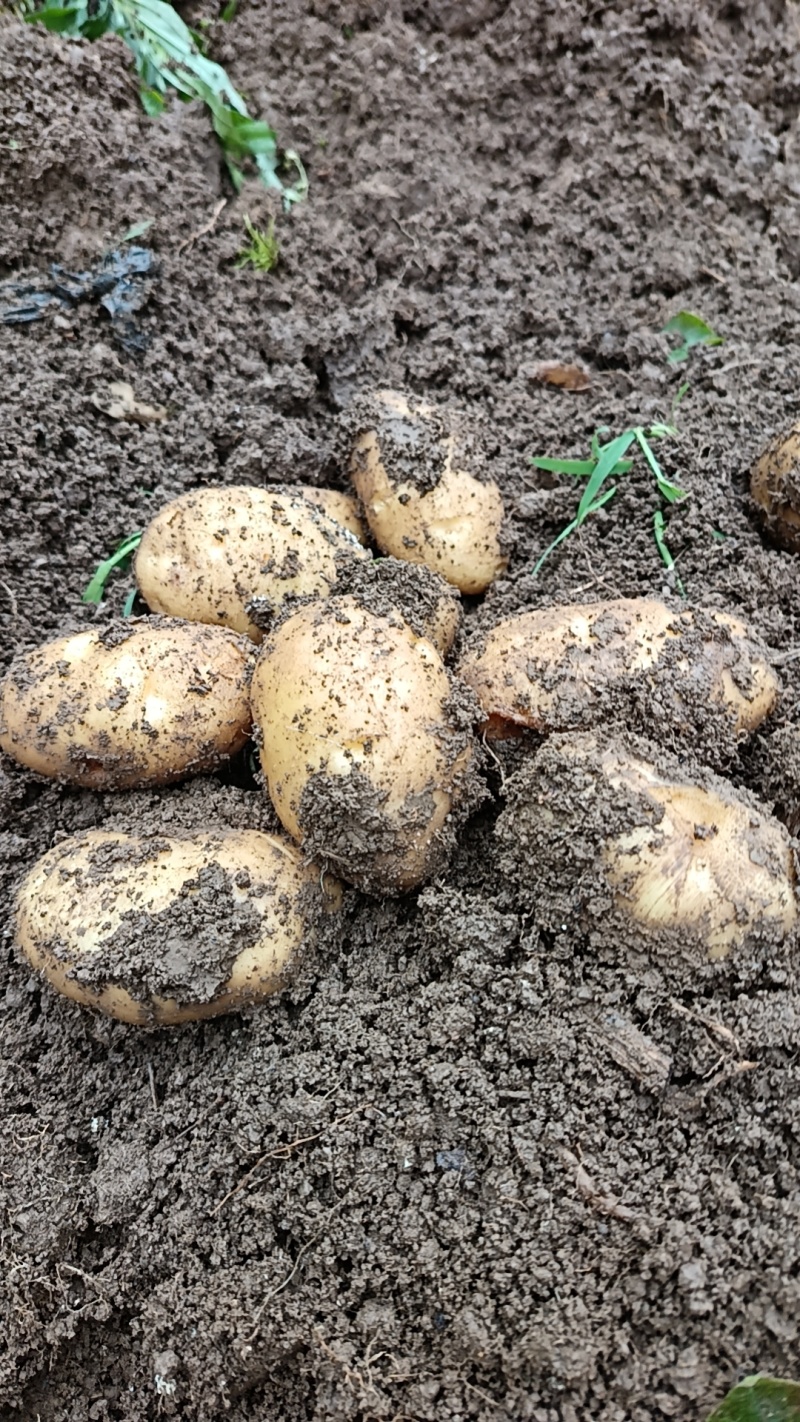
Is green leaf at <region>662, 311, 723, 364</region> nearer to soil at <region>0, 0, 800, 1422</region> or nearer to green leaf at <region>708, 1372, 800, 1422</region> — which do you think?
soil at <region>0, 0, 800, 1422</region>

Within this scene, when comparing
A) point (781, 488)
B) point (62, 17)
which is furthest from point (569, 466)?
point (62, 17)

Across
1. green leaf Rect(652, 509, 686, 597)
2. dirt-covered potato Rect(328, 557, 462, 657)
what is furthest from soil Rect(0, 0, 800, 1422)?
dirt-covered potato Rect(328, 557, 462, 657)

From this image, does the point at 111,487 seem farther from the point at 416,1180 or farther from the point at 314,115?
the point at 416,1180

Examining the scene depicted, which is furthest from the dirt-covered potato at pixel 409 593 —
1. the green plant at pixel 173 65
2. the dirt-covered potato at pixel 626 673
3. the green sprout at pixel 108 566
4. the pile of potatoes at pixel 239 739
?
the green plant at pixel 173 65

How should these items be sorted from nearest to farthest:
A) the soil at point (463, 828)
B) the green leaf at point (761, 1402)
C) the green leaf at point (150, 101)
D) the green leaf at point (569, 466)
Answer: the green leaf at point (761, 1402) < the soil at point (463, 828) < the green leaf at point (569, 466) < the green leaf at point (150, 101)

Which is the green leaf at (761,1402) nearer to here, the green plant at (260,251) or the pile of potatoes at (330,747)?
the pile of potatoes at (330,747)

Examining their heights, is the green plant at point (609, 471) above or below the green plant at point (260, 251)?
above
